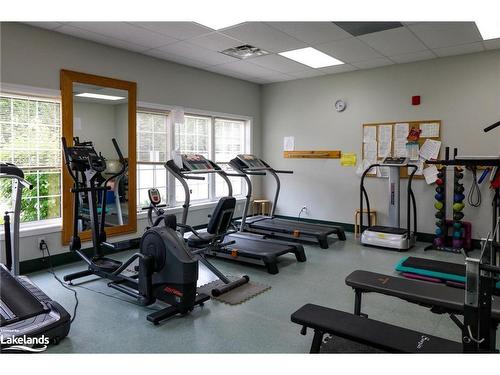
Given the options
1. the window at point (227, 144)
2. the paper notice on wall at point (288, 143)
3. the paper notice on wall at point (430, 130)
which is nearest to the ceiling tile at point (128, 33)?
the window at point (227, 144)

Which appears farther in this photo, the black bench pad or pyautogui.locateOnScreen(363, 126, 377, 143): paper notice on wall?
pyautogui.locateOnScreen(363, 126, 377, 143): paper notice on wall

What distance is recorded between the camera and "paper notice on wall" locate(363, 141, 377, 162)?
21.4ft

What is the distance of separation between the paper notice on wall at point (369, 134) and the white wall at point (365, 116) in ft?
0.38

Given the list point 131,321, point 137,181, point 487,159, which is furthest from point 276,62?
point 131,321

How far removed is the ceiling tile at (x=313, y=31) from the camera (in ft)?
14.1

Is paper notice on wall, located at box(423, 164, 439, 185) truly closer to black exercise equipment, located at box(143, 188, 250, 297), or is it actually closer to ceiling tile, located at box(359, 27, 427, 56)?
ceiling tile, located at box(359, 27, 427, 56)

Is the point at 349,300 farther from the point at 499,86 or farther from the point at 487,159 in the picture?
the point at 499,86

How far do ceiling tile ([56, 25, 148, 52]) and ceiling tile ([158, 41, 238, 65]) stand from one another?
0.38 metres

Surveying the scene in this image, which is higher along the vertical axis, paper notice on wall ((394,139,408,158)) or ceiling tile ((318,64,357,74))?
ceiling tile ((318,64,357,74))

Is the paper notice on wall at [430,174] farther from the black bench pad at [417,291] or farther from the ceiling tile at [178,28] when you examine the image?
the ceiling tile at [178,28]

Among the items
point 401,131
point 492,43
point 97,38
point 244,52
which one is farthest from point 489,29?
point 97,38

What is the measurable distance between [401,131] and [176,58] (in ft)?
12.7

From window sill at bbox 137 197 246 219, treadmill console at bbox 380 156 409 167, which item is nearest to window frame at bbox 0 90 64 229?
window sill at bbox 137 197 246 219
